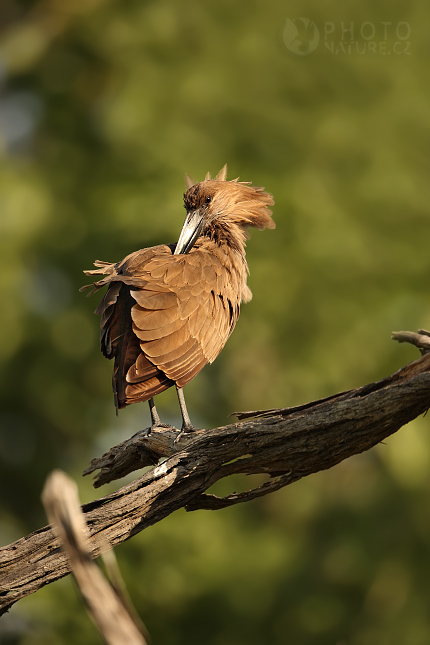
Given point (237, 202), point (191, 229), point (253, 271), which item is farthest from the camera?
point (253, 271)

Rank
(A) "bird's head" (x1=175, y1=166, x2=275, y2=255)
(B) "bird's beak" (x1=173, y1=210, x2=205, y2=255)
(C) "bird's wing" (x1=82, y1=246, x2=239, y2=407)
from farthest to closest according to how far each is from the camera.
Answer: (A) "bird's head" (x1=175, y1=166, x2=275, y2=255) → (B) "bird's beak" (x1=173, y1=210, x2=205, y2=255) → (C) "bird's wing" (x1=82, y1=246, x2=239, y2=407)

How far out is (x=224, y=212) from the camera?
4660 millimetres

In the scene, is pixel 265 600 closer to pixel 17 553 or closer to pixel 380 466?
pixel 380 466

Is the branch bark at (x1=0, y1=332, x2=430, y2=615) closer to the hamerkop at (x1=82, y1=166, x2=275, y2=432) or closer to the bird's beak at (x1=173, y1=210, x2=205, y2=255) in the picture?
the hamerkop at (x1=82, y1=166, x2=275, y2=432)

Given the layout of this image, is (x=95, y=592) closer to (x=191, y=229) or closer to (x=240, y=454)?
(x=240, y=454)

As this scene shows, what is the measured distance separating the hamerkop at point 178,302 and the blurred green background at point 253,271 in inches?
73.6

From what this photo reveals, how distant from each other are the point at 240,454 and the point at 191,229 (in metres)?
1.88

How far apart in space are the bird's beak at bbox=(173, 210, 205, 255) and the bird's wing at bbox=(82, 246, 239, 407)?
0.24 m

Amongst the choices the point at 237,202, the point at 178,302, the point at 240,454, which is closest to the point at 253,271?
the point at 237,202

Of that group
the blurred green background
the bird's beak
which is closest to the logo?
the blurred green background

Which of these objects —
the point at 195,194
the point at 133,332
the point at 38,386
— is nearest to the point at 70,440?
the point at 38,386

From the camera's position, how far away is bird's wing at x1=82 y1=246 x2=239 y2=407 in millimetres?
3494

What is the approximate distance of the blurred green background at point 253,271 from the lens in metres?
6.40

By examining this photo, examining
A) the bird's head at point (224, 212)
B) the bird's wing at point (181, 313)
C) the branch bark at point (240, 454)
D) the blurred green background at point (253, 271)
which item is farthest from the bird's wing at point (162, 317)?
the blurred green background at point (253, 271)
